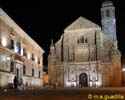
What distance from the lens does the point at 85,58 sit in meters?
55.1

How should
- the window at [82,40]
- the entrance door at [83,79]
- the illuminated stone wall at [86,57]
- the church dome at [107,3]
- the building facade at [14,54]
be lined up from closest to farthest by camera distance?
the building facade at [14,54] < the illuminated stone wall at [86,57] < the entrance door at [83,79] < the window at [82,40] < the church dome at [107,3]

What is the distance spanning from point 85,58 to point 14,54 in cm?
2418

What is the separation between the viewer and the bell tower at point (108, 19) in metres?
59.1

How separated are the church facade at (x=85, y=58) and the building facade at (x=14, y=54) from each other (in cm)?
924

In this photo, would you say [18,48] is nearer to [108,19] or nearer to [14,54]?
[14,54]

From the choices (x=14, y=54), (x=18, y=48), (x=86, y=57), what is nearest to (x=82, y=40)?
(x=86, y=57)

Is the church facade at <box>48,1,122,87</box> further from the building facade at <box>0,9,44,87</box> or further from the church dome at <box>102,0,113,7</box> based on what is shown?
the building facade at <box>0,9,44,87</box>

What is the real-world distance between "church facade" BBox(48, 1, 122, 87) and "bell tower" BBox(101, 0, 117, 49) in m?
1.78

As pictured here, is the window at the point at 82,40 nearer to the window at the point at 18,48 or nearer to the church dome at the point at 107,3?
the church dome at the point at 107,3

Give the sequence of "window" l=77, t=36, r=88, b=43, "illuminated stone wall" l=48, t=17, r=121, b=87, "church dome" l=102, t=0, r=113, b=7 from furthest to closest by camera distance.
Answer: "church dome" l=102, t=0, r=113, b=7
"window" l=77, t=36, r=88, b=43
"illuminated stone wall" l=48, t=17, r=121, b=87

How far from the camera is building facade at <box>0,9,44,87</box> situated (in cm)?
2911

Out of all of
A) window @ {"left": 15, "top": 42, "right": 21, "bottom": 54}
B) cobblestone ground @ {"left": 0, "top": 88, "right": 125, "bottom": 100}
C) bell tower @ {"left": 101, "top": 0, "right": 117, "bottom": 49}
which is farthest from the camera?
bell tower @ {"left": 101, "top": 0, "right": 117, "bottom": 49}

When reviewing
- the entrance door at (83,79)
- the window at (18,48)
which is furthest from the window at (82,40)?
the window at (18,48)

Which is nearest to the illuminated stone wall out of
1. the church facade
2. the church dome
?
the church facade
